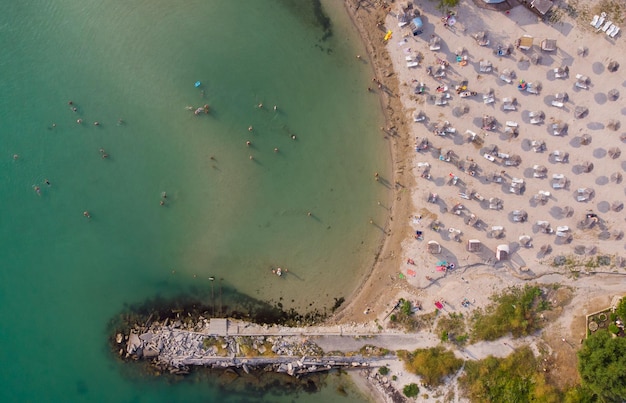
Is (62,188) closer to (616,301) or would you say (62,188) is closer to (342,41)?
(342,41)

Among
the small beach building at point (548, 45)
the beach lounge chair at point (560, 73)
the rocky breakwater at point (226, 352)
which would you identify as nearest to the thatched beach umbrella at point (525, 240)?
the beach lounge chair at point (560, 73)

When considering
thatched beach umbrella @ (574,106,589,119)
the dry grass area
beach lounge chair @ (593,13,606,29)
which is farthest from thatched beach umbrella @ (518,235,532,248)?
beach lounge chair @ (593,13,606,29)

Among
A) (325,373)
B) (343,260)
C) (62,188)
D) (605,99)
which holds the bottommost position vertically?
(325,373)

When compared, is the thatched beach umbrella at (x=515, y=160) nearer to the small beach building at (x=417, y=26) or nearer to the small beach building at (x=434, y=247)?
the small beach building at (x=434, y=247)

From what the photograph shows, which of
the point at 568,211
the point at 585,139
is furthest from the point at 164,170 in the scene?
the point at 585,139

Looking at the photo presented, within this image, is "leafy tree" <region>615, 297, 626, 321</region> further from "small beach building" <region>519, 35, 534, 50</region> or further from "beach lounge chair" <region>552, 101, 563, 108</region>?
"small beach building" <region>519, 35, 534, 50</region>

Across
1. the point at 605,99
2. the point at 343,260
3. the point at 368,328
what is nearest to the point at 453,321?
the point at 368,328
